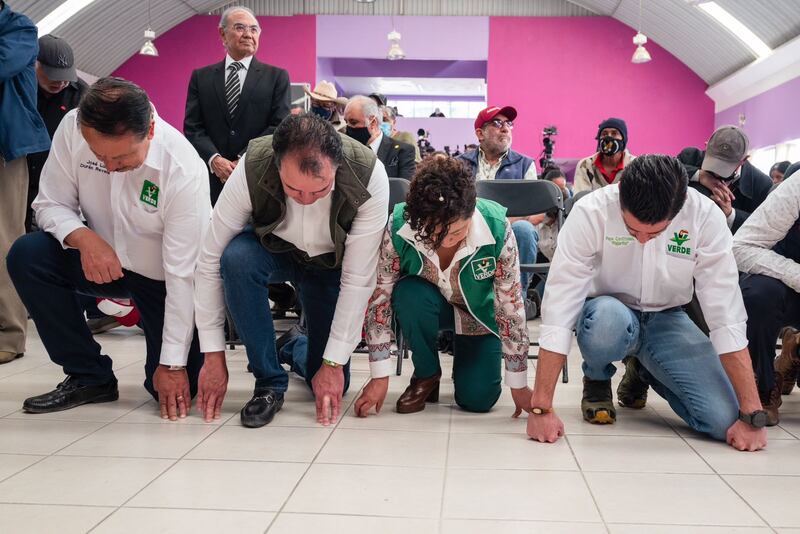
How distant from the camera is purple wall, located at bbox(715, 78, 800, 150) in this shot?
1073 cm

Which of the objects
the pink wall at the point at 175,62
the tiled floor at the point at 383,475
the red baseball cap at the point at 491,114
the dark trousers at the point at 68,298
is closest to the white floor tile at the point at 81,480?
the tiled floor at the point at 383,475

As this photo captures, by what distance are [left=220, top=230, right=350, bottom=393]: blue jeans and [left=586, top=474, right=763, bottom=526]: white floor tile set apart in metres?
1.03

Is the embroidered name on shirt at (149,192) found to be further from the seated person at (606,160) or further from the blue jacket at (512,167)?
the seated person at (606,160)

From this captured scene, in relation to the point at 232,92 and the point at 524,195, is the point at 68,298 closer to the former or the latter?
the point at 232,92

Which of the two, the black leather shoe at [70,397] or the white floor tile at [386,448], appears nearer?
the white floor tile at [386,448]

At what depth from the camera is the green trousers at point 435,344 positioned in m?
2.52

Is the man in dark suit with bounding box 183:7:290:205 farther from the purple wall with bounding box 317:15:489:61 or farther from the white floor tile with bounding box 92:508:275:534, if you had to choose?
the purple wall with bounding box 317:15:489:61

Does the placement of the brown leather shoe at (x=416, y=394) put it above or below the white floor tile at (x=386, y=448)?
above

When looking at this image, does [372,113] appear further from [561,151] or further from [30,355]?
[561,151]

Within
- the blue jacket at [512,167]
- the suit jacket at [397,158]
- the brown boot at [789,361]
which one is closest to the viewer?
the brown boot at [789,361]

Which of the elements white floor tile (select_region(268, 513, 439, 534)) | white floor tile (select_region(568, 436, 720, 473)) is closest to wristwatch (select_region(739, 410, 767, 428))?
white floor tile (select_region(568, 436, 720, 473))

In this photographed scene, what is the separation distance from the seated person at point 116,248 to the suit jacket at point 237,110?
129cm

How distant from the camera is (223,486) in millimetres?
1806

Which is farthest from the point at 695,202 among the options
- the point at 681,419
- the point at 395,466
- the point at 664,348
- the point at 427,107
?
the point at 427,107
